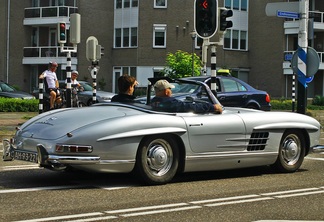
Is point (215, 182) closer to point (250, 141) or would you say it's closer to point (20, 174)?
point (250, 141)

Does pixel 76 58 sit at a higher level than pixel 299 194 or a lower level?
higher

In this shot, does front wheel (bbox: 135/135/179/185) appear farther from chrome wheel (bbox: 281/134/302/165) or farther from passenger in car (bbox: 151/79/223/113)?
chrome wheel (bbox: 281/134/302/165)

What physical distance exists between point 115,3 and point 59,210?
43.5 m

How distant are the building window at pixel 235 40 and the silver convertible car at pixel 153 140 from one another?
39.8 meters

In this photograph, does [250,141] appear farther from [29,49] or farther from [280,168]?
[29,49]

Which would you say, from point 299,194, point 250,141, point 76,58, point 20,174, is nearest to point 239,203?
point 299,194

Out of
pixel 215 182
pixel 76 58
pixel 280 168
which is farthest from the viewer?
pixel 76 58

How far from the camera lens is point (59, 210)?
6516 millimetres

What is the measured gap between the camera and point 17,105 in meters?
27.4

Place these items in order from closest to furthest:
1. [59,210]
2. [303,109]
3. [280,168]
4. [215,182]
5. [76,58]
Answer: [59,210], [215,182], [280,168], [303,109], [76,58]

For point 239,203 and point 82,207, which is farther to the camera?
point 239,203

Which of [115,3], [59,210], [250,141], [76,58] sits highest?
[115,3]

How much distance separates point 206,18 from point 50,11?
3419 centimetres

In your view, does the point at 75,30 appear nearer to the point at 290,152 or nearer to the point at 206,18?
the point at 206,18
